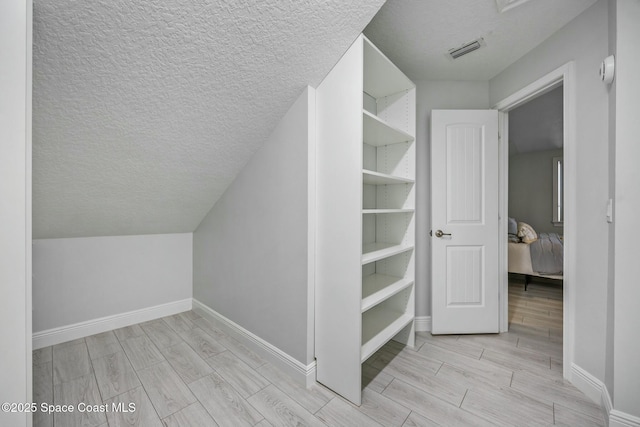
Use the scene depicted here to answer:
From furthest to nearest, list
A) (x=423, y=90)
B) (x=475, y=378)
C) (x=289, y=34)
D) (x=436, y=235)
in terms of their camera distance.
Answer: (x=423, y=90) → (x=436, y=235) → (x=475, y=378) → (x=289, y=34)

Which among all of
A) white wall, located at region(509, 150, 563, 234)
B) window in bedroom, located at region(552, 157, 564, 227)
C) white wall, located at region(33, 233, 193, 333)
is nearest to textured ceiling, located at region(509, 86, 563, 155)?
white wall, located at region(509, 150, 563, 234)

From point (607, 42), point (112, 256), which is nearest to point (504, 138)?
point (607, 42)

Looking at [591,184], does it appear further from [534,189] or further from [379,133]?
[534,189]

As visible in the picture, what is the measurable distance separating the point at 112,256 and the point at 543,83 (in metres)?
3.76

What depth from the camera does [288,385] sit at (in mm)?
1649

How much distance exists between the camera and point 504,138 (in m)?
2.42

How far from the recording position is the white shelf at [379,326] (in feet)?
5.41

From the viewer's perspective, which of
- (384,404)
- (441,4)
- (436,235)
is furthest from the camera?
(436,235)

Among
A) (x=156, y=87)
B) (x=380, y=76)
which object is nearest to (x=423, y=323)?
(x=380, y=76)

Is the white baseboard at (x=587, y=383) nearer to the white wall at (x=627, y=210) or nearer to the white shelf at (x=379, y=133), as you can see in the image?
the white wall at (x=627, y=210)

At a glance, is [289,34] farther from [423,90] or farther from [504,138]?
[504,138]

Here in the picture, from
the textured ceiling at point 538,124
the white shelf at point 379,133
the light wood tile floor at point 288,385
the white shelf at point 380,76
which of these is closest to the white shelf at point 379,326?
the light wood tile floor at point 288,385

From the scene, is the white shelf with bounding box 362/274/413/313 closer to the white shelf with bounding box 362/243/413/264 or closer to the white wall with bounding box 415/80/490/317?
the white shelf with bounding box 362/243/413/264

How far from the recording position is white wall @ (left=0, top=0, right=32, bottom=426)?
2.53 feet
